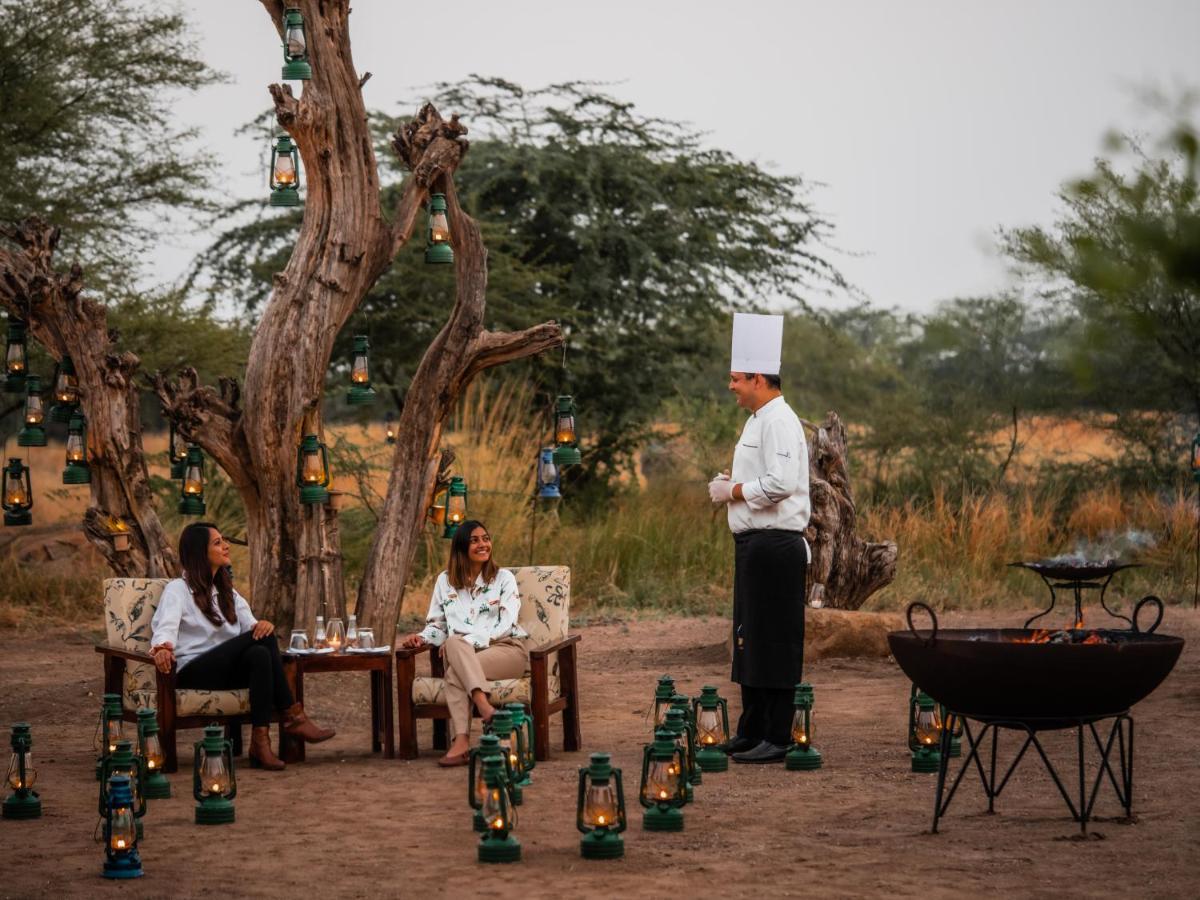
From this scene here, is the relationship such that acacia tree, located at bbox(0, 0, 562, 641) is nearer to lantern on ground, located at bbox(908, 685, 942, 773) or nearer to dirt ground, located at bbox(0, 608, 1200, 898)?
dirt ground, located at bbox(0, 608, 1200, 898)

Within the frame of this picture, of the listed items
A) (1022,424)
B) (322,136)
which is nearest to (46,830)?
(322,136)

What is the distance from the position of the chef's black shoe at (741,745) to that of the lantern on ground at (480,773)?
5.77 ft

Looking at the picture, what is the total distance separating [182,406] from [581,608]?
6.24 metres

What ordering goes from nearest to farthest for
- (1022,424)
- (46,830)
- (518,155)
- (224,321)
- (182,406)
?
(46,830) → (182,406) → (224,321) → (518,155) → (1022,424)

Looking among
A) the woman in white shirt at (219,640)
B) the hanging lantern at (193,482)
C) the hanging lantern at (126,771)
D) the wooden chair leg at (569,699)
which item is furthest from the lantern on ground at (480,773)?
the hanging lantern at (193,482)

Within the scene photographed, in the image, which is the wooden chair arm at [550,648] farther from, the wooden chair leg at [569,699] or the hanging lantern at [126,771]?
the hanging lantern at [126,771]

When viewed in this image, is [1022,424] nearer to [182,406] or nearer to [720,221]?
[720,221]

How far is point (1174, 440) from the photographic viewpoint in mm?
19984

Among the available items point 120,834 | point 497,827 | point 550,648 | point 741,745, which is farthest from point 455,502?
point 120,834

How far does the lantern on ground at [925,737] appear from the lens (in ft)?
24.6

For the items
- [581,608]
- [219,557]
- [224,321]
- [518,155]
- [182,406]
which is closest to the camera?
[219,557]

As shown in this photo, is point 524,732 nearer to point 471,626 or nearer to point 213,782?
point 213,782

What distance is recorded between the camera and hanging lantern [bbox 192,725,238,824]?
6.52m

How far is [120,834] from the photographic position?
5.58 m
